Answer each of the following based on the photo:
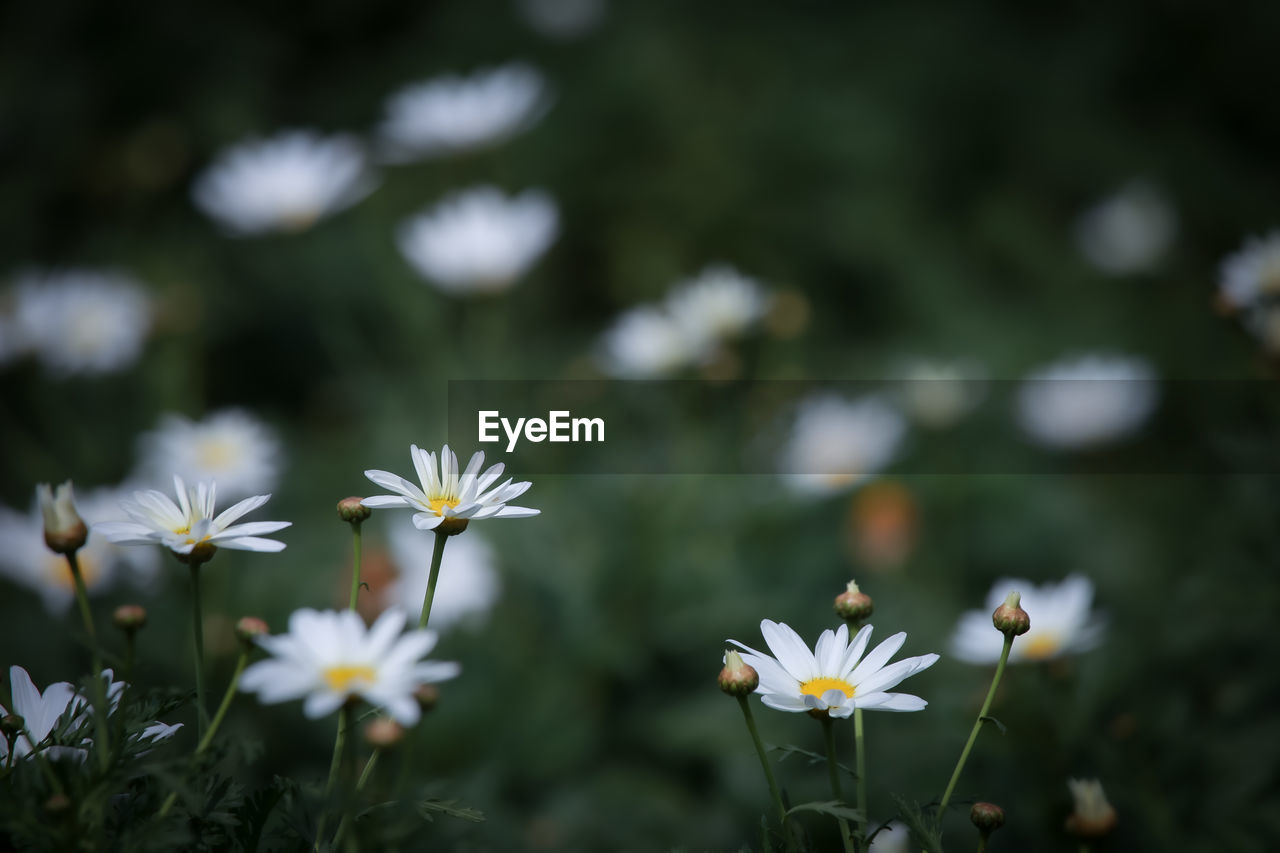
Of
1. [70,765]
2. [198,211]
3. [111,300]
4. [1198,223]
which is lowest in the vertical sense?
[70,765]

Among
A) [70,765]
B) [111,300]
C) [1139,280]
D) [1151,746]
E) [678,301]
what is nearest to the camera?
[70,765]

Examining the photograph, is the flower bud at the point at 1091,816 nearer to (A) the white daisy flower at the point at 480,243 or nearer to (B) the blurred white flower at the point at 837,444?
(B) the blurred white flower at the point at 837,444

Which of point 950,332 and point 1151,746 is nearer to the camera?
point 1151,746

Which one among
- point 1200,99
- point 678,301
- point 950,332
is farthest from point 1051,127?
point 678,301

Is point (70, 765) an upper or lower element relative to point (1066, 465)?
lower

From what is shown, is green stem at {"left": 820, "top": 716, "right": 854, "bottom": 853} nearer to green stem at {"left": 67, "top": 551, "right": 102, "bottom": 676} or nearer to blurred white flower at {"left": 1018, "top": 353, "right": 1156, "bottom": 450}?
green stem at {"left": 67, "top": 551, "right": 102, "bottom": 676}

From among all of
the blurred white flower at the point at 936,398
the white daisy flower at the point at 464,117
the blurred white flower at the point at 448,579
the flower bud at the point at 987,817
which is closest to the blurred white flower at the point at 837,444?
the blurred white flower at the point at 936,398

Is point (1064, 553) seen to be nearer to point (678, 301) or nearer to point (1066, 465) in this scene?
point (1066, 465)

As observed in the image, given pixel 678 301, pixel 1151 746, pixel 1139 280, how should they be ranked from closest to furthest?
1. pixel 1151 746
2. pixel 678 301
3. pixel 1139 280
